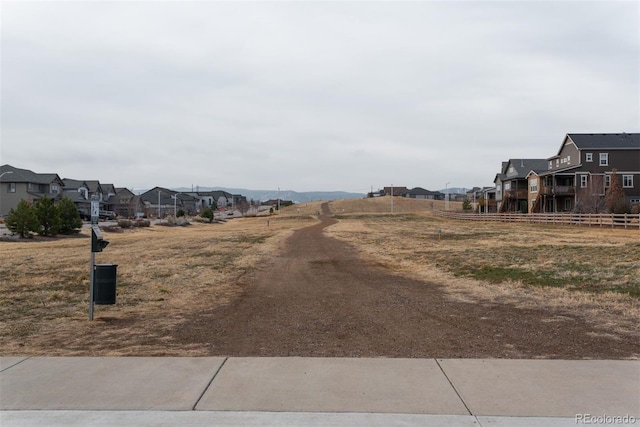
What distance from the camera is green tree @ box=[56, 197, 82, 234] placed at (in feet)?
150

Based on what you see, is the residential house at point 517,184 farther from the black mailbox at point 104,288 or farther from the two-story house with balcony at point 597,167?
the black mailbox at point 104,288

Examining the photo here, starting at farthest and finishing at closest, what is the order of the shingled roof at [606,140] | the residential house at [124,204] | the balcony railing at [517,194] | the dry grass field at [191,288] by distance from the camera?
the residential house at [124,204] < the balcony railing at [517,194] < the shingled roof at [606,140] < the dry grass field at [191,288]

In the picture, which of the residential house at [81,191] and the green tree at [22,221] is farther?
the residential house at [81,191]

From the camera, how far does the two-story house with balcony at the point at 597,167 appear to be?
59.1 metres

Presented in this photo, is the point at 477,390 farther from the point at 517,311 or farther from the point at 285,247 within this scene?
the point at 285,247

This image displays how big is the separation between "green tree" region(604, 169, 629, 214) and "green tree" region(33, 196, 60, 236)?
49.8 meters

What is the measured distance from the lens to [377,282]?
14.8m

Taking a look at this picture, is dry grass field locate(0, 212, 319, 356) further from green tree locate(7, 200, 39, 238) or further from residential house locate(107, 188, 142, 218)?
residential house locate(107, 188, 142, 218)

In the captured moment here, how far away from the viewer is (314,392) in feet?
18.3

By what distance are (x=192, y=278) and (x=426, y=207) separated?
116076 mm

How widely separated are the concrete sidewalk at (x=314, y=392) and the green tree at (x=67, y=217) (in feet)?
141

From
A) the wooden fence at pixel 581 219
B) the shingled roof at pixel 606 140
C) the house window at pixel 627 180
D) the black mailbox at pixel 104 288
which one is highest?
the shingled roof at pixel 606 140

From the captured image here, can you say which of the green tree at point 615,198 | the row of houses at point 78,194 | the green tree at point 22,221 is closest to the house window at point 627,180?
the green tree at point 615,198

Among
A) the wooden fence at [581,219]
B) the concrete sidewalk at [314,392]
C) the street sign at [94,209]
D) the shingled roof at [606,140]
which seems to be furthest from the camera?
the shingled roof at [606,140]
